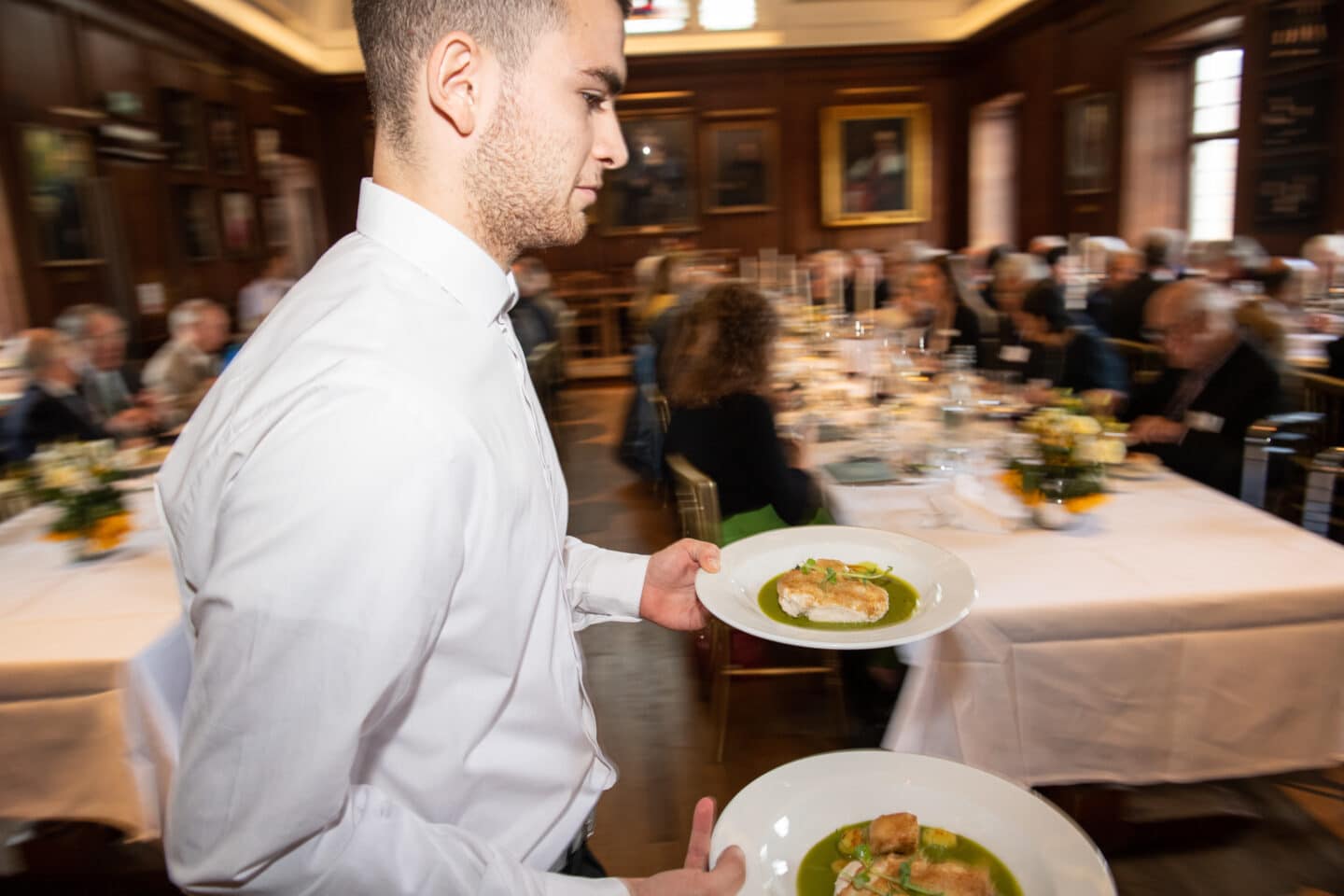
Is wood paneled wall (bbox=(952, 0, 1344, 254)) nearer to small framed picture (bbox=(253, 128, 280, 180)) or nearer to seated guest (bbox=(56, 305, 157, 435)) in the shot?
seated guest (bbox=(56, 305, 157, 435))

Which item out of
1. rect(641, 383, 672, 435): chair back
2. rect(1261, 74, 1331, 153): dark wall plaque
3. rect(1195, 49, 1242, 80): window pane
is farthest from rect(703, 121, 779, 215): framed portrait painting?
rect(641, 383, 672, 435): chair back

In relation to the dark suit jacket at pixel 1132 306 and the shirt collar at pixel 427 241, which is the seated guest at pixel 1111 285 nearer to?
the dark suit jacket at pixel 1132 306

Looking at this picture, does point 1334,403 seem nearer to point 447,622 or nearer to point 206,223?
point 447,622

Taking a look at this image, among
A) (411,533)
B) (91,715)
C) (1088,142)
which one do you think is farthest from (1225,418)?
(1088,142)

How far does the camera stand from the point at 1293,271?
518cm

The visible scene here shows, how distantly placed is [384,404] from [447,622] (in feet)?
0.68

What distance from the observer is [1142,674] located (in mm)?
1769

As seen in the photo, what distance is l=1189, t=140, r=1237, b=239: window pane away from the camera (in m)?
6.96

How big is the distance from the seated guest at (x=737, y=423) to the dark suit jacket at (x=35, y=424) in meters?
2.85

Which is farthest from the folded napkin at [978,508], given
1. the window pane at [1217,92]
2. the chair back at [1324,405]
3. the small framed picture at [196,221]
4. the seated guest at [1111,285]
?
the small framed picture at [196,221]

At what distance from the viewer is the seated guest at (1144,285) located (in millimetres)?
5273

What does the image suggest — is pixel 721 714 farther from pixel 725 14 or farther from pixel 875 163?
pixel 725 14

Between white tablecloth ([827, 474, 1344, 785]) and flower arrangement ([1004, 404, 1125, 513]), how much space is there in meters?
0.27

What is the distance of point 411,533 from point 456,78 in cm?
44
